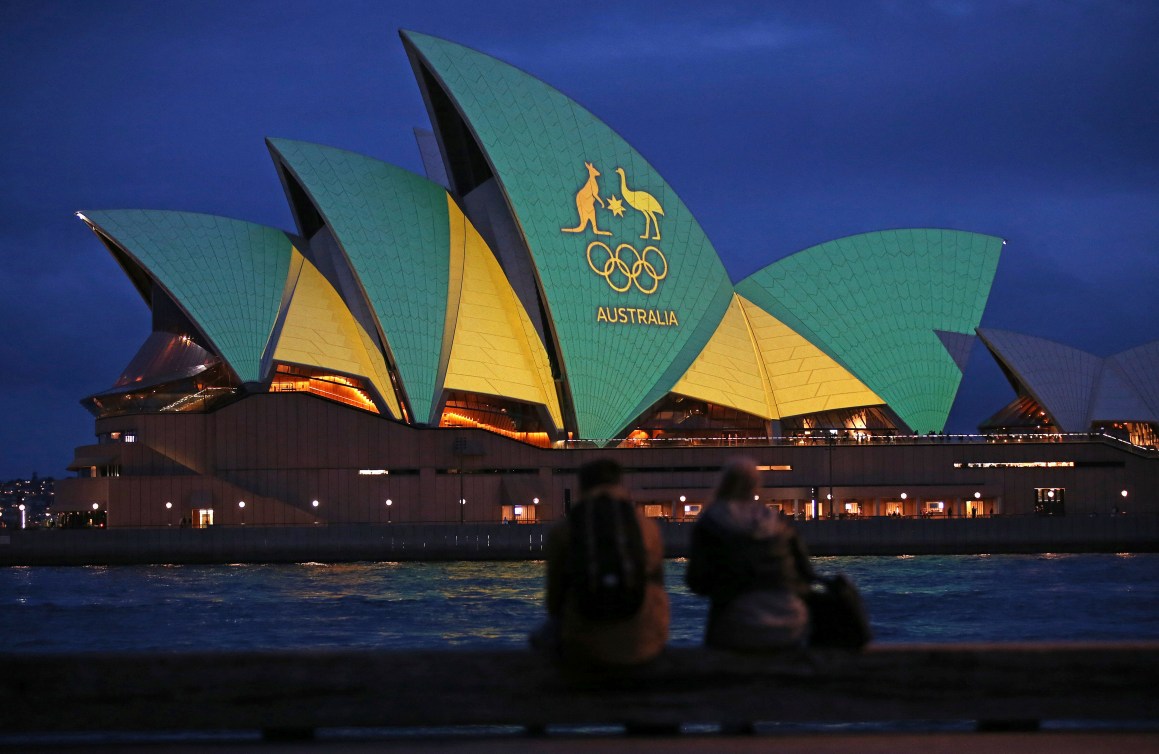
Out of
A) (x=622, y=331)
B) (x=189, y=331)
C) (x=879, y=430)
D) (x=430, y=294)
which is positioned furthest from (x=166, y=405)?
(x=879, y=430)

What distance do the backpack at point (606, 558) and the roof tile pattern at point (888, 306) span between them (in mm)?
50795

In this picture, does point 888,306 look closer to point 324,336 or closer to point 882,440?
point 882,440

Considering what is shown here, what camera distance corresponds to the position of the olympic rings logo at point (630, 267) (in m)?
51.3

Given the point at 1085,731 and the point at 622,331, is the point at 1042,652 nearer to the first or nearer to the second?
the point at 1085,731

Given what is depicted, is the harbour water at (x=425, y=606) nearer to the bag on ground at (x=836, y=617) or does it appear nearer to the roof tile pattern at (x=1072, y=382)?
the bag on ground at (x=836, y=617)

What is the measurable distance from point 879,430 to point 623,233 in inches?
560

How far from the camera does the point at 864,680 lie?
637 cm

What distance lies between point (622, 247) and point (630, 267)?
2.74 ft

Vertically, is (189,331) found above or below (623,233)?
below

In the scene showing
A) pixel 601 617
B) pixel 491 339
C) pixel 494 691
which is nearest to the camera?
pixel 601 617

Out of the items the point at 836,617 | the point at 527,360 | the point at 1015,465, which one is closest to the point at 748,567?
the point at 836,617

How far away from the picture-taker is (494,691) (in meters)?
6.43

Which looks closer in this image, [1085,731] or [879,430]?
[1085,731]

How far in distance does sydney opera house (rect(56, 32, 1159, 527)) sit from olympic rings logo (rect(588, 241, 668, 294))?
88mm
